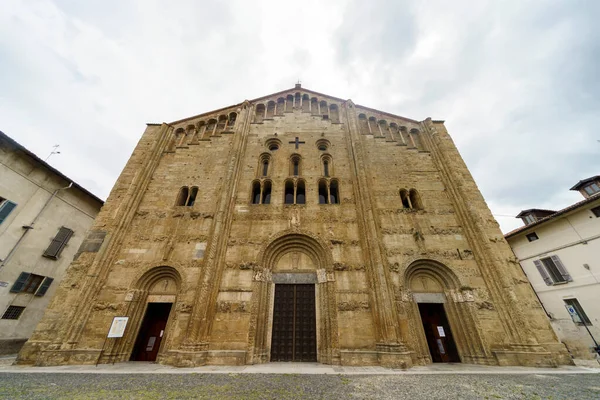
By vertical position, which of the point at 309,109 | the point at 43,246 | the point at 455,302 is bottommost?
the point at 455,302

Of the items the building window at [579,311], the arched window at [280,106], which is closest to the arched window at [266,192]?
the arched window at [280,106]

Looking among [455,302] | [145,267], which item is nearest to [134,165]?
[145,267]

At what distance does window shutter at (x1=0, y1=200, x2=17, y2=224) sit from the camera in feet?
38.5

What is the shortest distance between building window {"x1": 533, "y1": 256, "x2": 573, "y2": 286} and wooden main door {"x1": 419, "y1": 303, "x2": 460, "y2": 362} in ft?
40.6

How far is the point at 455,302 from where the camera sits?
33.8 feet

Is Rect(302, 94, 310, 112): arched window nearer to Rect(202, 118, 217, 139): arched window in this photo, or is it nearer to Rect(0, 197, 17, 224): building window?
Rect(202, 118, 217, 139): arched window

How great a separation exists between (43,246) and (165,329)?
33.5ft

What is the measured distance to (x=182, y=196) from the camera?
44.2ft

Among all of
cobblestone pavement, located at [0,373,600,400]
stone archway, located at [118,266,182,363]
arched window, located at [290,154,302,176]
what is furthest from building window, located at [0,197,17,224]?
arched window, located at [290,154,302,176]

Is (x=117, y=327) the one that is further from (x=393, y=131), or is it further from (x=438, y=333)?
(x=393, y=131)

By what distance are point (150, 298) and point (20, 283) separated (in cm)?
833

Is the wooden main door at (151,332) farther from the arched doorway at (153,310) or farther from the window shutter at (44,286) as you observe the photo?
the window shutter at (44,286)

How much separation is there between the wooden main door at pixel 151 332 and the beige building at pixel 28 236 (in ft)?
25.9

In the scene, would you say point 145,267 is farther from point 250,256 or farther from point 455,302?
point 455,302
